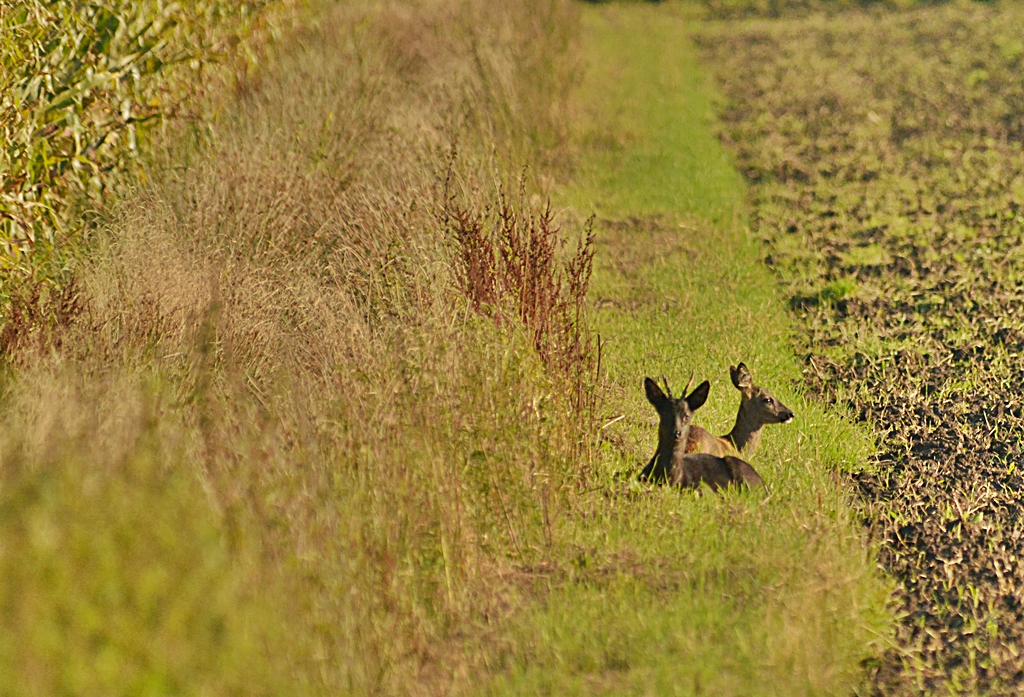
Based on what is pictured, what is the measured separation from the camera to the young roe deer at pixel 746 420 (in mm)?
6105

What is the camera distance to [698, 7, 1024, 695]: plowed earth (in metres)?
5.17

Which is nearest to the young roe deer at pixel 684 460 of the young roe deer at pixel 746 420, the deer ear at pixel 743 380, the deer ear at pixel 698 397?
the deer ear at pixel 698 397

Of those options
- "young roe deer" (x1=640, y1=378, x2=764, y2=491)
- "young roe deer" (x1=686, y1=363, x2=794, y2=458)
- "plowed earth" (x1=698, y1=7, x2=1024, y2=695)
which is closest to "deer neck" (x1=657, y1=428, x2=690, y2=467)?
"young roe deer" (x1=640, y1=378, x2=764, y2=491)

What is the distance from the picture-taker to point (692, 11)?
27125mm

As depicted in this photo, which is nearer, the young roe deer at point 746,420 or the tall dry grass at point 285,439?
the tall dry grass at point 285,439

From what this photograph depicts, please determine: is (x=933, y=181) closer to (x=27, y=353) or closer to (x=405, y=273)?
(x=405, y=273)

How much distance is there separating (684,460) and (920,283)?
14.1 ft

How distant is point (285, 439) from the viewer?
484 centimetres

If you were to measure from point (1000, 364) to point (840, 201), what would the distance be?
438cm

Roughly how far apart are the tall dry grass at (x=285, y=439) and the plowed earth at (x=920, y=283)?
1.59 m

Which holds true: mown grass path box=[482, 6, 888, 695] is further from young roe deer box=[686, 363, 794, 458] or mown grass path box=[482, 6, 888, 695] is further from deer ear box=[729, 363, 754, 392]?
deer ear box=[729, 363, 754, 392]

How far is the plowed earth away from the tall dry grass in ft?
5.21

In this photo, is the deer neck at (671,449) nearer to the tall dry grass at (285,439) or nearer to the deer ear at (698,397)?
the deer ear at (698,397)

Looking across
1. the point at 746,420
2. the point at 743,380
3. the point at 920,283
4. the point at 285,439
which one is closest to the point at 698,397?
the point at 743,380
